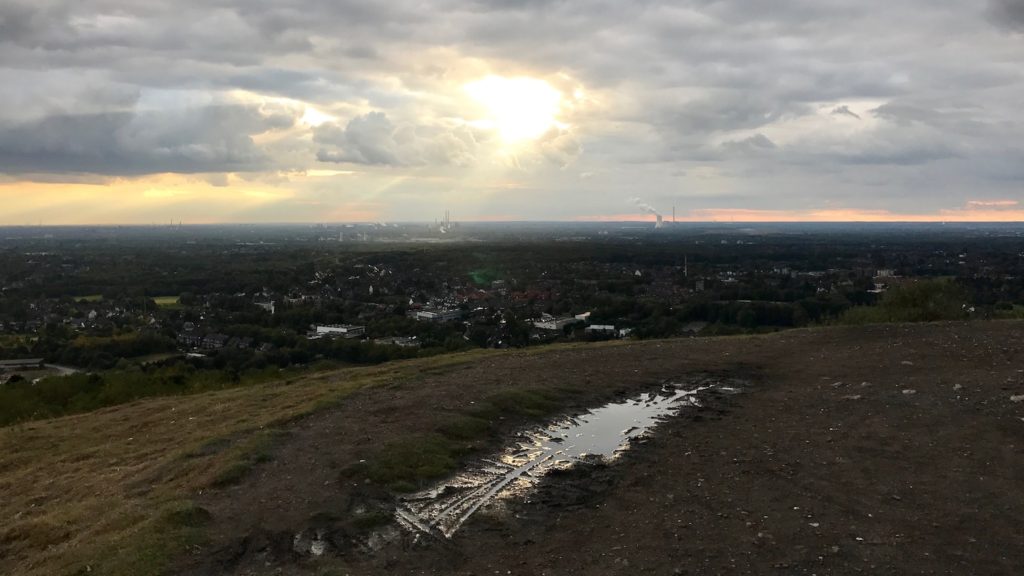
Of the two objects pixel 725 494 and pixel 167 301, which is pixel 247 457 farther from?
pixel 167 301

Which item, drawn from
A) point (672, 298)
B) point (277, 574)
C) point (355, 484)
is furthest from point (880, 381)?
point (672, 298)

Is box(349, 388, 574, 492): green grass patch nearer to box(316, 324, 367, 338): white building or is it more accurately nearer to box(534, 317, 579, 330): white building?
box(534, 317, 579, 330): white building

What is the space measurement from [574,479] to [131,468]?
7.93m

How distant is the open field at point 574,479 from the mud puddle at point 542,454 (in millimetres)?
360

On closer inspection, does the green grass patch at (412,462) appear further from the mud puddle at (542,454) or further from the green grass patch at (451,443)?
the mud puddle at (542,454)

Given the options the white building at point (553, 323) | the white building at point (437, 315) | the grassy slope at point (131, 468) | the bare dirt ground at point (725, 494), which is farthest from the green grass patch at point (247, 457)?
the white building at point (437, 315)

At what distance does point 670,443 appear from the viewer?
11.6 meters

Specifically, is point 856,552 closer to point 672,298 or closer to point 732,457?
point 732,457

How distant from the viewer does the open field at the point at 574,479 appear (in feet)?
24.2

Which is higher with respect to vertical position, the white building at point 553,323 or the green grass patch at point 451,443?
the green grass patch at point 451,443

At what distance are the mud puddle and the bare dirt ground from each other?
1.19 ft

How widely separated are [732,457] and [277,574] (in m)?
6.82

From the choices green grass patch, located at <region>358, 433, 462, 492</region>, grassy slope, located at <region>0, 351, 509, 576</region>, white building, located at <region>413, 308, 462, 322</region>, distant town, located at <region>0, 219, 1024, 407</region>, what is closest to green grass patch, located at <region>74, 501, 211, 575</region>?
grassy slope, located at <region>0, 351, 509, 576</region>

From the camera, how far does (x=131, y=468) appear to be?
11922 mm
